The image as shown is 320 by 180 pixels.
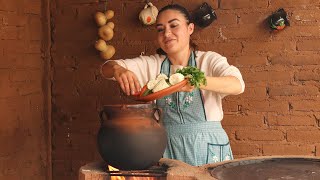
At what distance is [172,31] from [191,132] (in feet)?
1.84

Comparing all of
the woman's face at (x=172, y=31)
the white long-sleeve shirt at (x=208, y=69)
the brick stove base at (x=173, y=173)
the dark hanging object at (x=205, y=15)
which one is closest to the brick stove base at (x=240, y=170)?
the brick stove base at (x=173, y=173)

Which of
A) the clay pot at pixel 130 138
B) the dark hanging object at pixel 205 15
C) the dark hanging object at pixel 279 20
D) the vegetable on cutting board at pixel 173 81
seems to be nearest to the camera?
the clay pot at pixel 130 138

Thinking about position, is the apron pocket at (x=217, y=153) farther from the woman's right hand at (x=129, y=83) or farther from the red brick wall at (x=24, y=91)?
the red brick wall at (x=24, y=91)

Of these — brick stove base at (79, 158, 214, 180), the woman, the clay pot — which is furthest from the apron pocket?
the clay pot

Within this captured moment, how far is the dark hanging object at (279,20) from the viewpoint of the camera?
11.6 feet

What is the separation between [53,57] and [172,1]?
949 millimetres

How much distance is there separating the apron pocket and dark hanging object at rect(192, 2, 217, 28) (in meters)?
0.94

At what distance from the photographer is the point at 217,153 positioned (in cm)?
305

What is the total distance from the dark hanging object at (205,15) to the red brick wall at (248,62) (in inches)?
2.3

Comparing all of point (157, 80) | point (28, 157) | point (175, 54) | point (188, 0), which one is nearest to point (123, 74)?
point (157, 80)

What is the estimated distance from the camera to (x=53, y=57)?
401 cm

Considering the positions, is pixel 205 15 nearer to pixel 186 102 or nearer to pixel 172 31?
pixel 172 31

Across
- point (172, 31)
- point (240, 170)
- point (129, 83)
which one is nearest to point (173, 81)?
point (129, 83)

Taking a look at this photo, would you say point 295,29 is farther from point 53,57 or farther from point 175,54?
point 53,57
